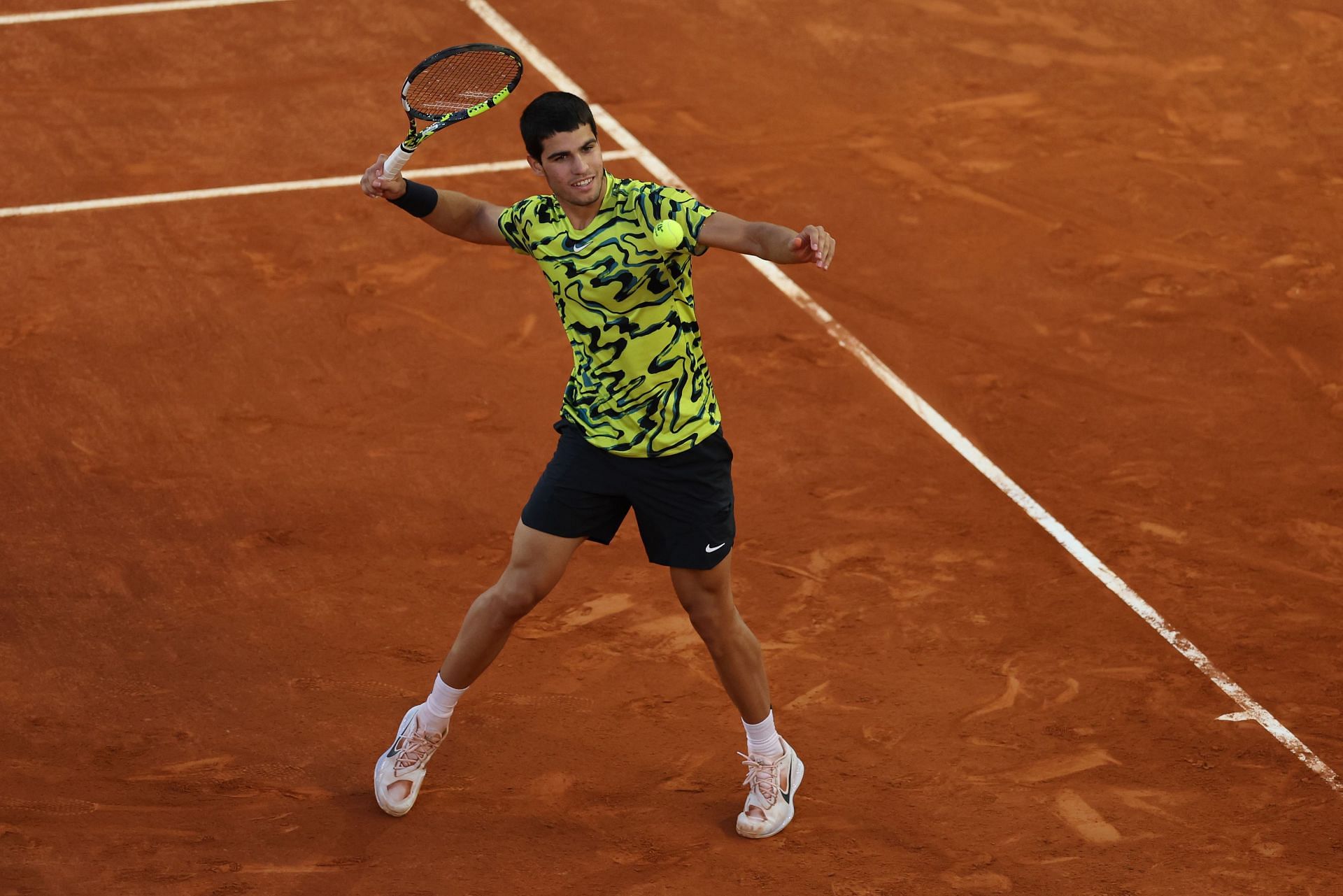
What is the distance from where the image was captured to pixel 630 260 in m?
4.72

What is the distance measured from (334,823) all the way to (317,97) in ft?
24.2

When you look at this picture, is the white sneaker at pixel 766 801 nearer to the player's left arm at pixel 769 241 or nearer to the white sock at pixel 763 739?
the white sock at pixel 763 739

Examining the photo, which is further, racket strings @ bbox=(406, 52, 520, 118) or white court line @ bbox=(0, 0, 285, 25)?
white court line @ bbox=(0, 0, 285, 25)

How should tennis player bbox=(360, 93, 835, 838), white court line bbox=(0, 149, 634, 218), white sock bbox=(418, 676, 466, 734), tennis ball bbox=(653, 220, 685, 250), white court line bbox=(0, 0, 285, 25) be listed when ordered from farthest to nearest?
white court line bbox=(0, 0, 285, 25)
white court line bbox=(0, 149, 634, 218)
white sock bbox=(418, 676, 466, 734)
tennis player bbox=(360, 93, 835, 838)
tennis ball bbox=(653, 220, 685, 250)

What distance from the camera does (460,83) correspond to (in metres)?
5.52

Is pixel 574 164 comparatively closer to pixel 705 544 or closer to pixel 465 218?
pixel 465 218

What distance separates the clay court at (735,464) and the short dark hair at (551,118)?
7.68ft

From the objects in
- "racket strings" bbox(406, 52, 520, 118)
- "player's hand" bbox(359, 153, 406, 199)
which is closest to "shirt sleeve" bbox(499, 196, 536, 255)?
"player's hand" bbox(359, 153, 406, 199)

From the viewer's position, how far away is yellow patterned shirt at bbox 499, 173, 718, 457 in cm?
473

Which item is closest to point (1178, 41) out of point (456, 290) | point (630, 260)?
point (456, 290)

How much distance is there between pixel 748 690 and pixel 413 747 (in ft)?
3.90

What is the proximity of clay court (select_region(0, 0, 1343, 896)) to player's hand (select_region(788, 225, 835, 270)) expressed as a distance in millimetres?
2094

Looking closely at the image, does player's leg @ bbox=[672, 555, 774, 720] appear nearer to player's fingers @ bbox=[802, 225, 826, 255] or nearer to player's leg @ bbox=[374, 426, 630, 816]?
player's leg @ bbox=[374, 426, 630, 816]

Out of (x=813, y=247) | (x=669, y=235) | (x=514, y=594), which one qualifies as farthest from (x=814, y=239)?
(x=514, y=594)
